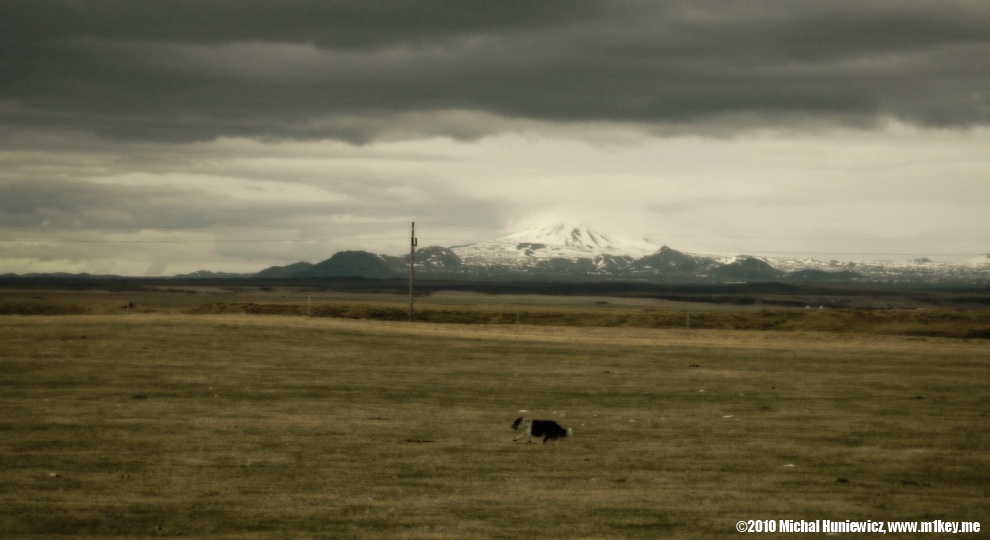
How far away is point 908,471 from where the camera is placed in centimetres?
1983

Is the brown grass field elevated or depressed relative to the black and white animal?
depressed

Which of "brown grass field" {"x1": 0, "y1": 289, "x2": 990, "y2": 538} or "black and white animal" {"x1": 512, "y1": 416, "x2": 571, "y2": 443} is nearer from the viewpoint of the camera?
"brown grass field" {"x1": 0, "y1": 289, "x2": 990, "y2": 538}

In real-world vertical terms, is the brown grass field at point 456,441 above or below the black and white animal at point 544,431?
below

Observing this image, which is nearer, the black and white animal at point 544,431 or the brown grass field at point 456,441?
the brown grass field at point 456,441

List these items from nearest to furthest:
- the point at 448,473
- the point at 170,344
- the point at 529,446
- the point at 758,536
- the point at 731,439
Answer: the point at 758,536 < the point at 448,473 < the point at 529,446 < the point at 731,439 < the point at 170,344

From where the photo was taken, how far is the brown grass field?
15.7m

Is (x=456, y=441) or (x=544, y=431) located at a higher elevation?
(x=544, y=431)

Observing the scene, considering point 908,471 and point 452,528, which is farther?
point 908,471

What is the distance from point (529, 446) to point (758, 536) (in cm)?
860

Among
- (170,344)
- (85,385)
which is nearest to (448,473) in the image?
(85,385)

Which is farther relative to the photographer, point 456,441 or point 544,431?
point 456,441

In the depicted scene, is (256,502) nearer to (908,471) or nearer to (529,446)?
(529,446)

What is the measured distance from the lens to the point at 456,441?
23.7m

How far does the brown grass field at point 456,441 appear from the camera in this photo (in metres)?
15.7
